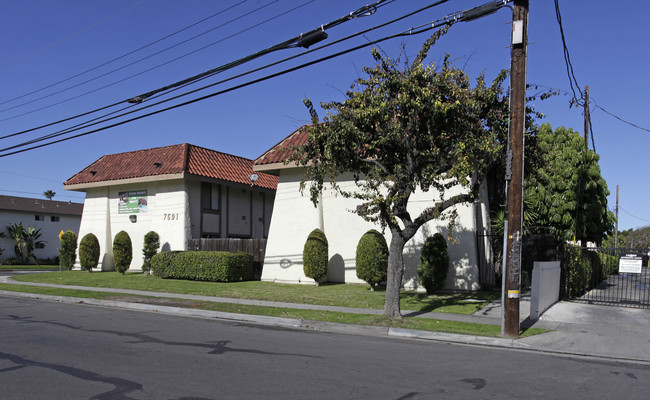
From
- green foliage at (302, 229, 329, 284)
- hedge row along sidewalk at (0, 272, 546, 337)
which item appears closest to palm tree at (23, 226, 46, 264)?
hedge row along sidewalk at (0, 272, 546, 337)

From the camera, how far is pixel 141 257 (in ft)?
83.9

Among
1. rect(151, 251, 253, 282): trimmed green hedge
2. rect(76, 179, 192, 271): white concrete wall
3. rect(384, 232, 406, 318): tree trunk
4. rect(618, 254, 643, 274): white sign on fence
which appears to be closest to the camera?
rect(384, 232, 406, 318): tree trunk

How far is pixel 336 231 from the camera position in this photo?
1961 cm

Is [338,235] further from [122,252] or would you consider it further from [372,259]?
[122,252]

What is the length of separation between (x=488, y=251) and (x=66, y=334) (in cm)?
1413

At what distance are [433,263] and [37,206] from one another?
153 feet

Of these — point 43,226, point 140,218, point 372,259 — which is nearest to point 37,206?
point 43,226

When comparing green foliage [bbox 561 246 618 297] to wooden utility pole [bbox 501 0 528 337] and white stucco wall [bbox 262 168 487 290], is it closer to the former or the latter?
white stucco wall [bbox 262 168 487 290]

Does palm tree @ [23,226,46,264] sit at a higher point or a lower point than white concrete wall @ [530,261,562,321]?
lower

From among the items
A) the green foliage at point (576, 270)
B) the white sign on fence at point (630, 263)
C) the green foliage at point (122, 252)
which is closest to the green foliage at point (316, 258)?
the green foliage at point (576, 270)

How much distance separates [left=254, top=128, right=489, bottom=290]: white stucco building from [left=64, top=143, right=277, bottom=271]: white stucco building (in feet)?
17.3

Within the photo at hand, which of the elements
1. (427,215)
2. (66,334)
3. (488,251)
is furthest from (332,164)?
(488,251)

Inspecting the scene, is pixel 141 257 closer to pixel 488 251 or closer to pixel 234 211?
pixel 234 211

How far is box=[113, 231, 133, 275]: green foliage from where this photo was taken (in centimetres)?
2433
